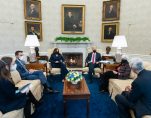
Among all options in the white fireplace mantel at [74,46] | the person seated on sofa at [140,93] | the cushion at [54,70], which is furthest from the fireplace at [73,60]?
the person seated on sofa at [140,93]

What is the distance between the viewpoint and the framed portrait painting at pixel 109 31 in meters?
Answer: 7.61

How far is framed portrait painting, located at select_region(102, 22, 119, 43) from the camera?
761 cm

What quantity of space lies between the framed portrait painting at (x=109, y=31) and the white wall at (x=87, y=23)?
0.22 metres

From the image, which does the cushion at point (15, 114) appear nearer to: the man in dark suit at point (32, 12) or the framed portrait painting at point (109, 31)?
the man in dark suit at point (32, 12)

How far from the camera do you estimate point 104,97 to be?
14.4 ft

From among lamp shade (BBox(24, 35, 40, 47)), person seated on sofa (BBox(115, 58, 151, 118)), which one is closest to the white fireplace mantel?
lamp shade (BBox(24, 35, 40, 47))

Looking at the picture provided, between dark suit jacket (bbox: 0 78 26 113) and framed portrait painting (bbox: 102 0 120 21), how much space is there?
242 inches

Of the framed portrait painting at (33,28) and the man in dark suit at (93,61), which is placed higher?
the framed portrait painting at (33,28)

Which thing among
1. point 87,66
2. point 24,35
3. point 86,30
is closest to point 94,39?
point 86,30

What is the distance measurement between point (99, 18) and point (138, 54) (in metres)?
2.53

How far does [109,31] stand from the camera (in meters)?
7.74

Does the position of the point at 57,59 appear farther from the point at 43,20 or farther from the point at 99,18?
the point at 99,18

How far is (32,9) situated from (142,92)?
21.1ft

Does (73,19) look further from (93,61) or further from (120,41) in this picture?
(120,41)
